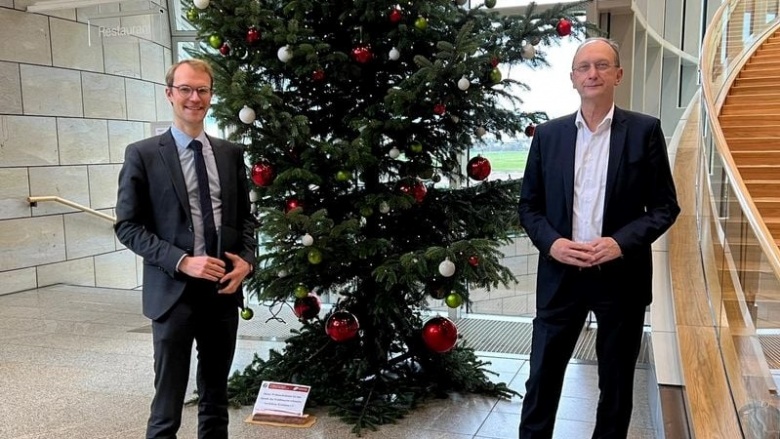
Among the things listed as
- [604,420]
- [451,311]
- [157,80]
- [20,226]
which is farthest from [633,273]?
[157,80]

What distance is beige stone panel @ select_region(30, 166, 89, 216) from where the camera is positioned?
22.5 feet

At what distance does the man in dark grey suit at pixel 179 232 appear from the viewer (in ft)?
7.10

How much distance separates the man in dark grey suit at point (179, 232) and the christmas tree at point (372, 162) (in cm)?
56

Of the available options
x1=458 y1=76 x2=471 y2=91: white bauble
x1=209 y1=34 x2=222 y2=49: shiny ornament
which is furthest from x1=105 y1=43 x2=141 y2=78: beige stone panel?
x1=458 y1=76 x2=471 y2=91: white bauble

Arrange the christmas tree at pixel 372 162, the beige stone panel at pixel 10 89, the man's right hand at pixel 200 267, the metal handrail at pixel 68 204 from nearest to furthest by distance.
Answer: the man's right hand at pixel 200 267, the christmas tree at pixel 372 162, the beige stone panel at pixel 10 89, the metal handrail at pixel 68 204

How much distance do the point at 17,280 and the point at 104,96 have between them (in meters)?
2.39

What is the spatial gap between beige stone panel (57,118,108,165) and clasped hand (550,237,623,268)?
660cm

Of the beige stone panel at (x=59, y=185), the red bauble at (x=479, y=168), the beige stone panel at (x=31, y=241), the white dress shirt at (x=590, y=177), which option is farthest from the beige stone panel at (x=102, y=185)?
the white dress shirt at (x=590, y=177)

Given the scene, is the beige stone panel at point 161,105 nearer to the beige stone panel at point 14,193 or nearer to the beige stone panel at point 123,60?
the beige stone panel at point 123,60

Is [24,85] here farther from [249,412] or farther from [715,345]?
[715,345]

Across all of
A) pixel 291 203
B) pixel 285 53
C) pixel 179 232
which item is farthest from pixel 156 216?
pixel 285 53

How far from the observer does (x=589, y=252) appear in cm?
214

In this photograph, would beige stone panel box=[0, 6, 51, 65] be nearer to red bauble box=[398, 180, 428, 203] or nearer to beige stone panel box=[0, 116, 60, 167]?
beige stone panel box=[0, 116, 60, 167]

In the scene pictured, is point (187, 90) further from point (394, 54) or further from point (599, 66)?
point (599, 66)
